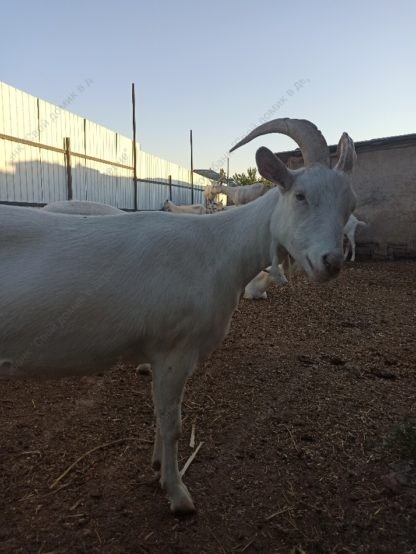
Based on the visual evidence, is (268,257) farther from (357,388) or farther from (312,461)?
(357,388)

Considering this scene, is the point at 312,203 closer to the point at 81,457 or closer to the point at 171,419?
the point at 171,419

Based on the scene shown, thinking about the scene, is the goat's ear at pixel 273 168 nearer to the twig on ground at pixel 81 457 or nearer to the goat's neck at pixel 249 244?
the goat's neck at pixel 249 244

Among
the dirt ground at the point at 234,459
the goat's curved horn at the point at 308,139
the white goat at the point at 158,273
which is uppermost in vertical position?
the goat's curved horn at the point at 308,139

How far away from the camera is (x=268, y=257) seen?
8.31 ft

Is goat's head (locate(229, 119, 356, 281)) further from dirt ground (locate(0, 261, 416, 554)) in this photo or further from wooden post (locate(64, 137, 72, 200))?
wooden post (locate(64, 137, 72, 200))

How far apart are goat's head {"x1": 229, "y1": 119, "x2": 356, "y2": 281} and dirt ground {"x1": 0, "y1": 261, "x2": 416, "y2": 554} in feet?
4.71

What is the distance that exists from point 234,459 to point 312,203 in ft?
6.15

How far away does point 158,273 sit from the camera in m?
2.30

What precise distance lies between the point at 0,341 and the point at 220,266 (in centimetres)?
124

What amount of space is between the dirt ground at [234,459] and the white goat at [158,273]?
297mm

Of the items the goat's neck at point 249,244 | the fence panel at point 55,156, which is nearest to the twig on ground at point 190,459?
the goat's neck at point 249,244

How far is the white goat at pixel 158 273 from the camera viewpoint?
2.10 meters

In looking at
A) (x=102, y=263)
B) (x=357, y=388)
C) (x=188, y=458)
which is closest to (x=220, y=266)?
(x=102, y=263)

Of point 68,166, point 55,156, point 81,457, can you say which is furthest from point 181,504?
point 68,166
